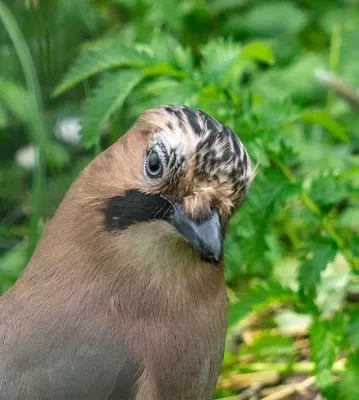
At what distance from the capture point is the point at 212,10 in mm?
5410

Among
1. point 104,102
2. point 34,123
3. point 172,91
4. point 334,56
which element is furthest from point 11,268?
point 334,56

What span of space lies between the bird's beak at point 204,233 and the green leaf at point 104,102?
69 cm

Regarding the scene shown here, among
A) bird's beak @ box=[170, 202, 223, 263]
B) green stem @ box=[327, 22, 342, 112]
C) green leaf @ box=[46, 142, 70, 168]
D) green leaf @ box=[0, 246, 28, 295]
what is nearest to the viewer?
bird's beak @ box=[170, 202, 223, 263]

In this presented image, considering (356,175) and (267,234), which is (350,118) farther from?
(267,234)

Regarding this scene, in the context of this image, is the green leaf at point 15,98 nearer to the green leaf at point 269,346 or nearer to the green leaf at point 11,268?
the green leaf at point 11,268

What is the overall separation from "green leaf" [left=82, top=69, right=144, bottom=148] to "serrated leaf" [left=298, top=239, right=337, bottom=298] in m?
0.79

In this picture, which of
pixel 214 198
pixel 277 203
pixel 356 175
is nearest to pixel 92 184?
pixel 214 198

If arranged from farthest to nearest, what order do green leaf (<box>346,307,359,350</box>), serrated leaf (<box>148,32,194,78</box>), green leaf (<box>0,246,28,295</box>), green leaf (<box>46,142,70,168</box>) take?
green leaf (<box>46,142,70,168</box>), green leaf (<box>0,246,28,295</box>), serrated leaf (<box>148,32,194,78</box>), green leaf (<box>346,307,359,350</box>)

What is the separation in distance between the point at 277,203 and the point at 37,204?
0.98 meters

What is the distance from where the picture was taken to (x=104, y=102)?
11.1 ft

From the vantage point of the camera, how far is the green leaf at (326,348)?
3210mm

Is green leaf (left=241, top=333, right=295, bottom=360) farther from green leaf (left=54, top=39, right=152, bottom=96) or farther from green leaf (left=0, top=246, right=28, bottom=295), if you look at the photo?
green leaf (left=54, top=39, right=152, bottom=96)

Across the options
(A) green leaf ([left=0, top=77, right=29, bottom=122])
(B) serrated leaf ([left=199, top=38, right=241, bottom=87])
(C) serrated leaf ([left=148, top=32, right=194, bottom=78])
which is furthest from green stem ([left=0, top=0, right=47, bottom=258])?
(B) serrated leaf ([left=199, top=38, right=241, bottom=87])

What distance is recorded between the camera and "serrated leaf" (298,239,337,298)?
3289 millimetres
